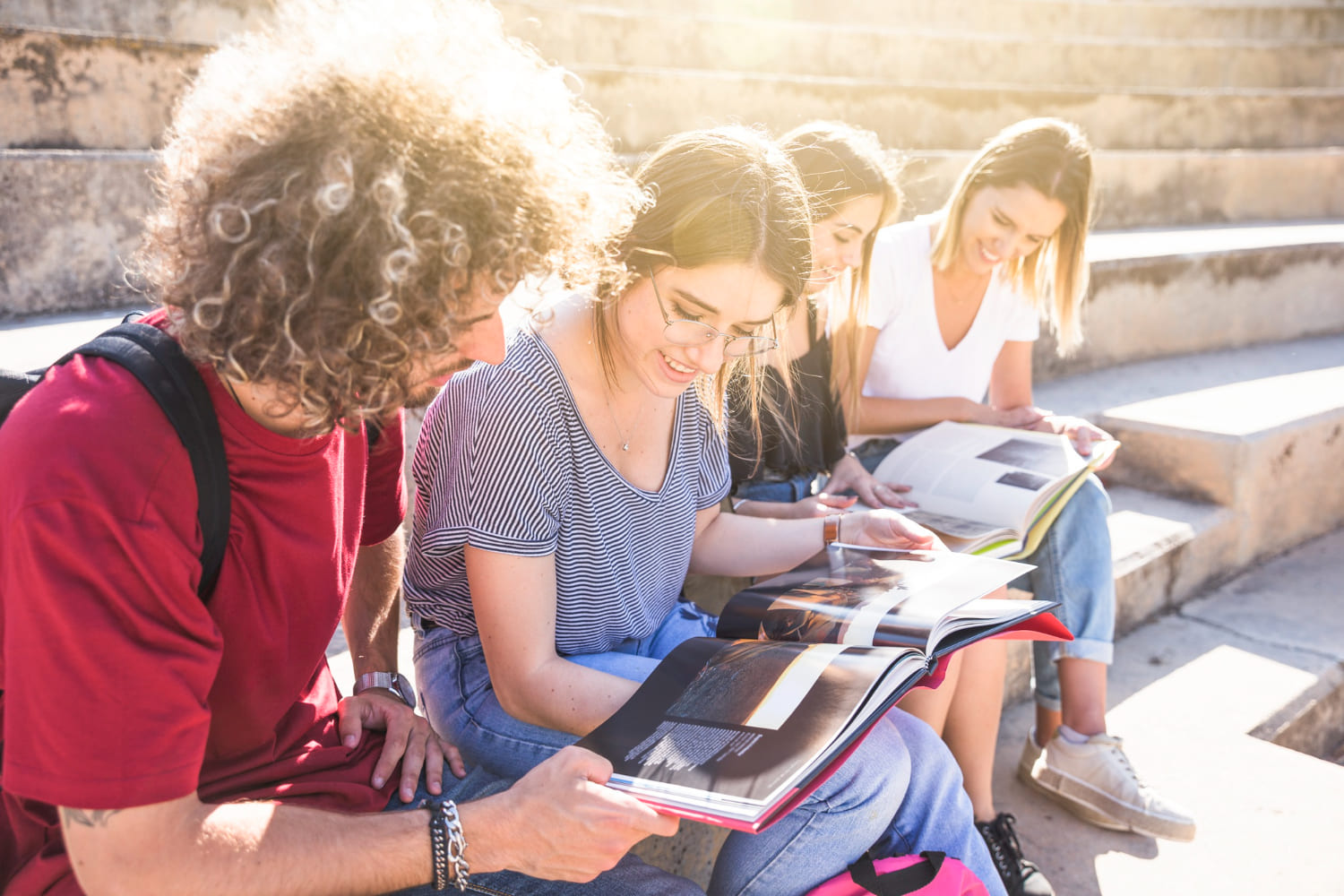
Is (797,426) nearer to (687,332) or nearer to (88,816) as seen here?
(687,332)

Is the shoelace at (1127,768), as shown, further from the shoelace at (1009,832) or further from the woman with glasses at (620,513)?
the woman with glasses at (620,513)

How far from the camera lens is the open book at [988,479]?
1.70 meters

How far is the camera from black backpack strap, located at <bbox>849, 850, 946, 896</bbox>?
3.61ft

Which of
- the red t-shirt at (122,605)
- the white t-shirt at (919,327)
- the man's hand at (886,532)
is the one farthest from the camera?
the white t-shirt at (919,327)

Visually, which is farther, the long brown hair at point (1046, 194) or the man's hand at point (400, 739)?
the long brown hair at point (1046, 194)

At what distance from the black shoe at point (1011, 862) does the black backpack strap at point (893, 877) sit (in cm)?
55

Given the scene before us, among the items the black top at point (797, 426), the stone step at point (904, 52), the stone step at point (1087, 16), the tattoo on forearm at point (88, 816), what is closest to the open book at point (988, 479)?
the black top at point (797, 426)

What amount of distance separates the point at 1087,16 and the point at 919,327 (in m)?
4.47

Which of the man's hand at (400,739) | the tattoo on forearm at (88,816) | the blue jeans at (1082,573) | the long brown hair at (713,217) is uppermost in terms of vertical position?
the long brown hair at (713,217)

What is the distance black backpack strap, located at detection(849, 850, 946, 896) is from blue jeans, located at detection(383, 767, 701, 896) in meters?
0.19

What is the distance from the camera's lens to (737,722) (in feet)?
3.23

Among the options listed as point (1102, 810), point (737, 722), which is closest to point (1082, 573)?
point (1102, 810)

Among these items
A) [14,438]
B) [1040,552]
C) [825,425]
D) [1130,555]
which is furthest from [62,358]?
[1130,555]

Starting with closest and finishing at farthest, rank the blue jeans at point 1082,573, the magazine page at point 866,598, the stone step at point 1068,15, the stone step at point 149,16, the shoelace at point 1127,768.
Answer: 1. the magazine page at point 866,598
2. the shoelace at point 1127,768
3. the blue jeans at point 1082,573
4. the stone step at point 149,16
5. the stone step at point 1068,15
